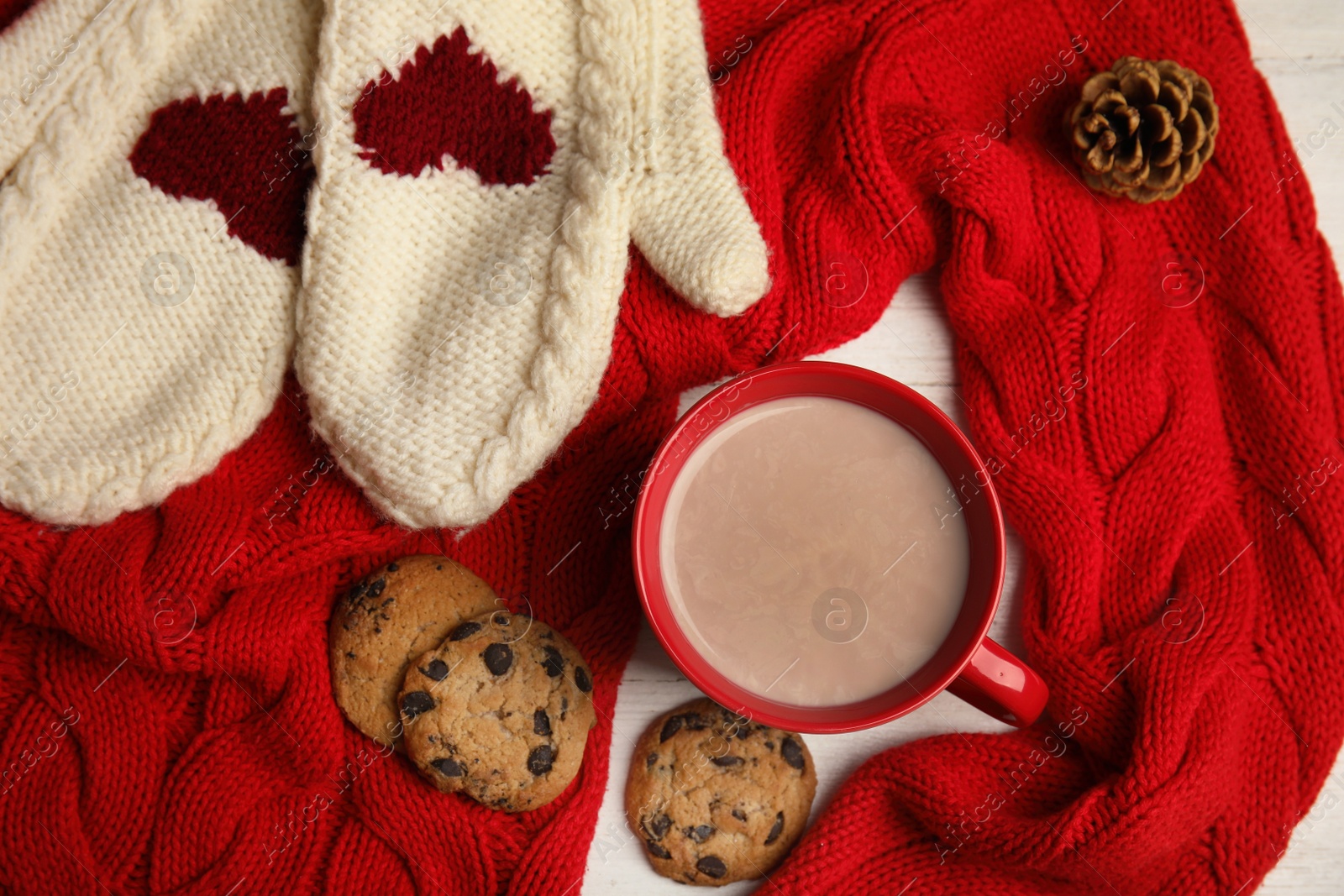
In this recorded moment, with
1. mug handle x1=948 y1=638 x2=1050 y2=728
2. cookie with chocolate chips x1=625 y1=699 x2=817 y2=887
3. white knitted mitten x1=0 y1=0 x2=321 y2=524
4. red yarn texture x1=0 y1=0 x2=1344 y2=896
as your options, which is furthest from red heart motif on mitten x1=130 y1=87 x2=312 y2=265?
mug handle x1=948 y1=638 x2=1050 y2=728

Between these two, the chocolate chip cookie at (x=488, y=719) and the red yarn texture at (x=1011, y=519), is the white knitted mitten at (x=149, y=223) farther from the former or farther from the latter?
the chocolate chip cookie at (x=488, y=719)

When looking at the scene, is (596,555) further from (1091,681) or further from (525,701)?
(1091,681)

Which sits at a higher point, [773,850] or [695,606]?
[695,606]

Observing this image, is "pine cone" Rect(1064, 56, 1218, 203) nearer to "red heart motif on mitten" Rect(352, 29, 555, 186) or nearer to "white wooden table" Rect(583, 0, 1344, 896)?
"white wooden table" Rect(583, 0, 1344, 896)

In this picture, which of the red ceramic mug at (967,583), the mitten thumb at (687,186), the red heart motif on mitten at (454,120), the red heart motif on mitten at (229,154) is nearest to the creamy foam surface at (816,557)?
the red ceramic mug at (967,583)

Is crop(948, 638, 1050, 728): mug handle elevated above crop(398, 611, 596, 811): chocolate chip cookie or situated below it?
below

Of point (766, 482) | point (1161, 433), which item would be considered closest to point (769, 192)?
point (766, 482)
